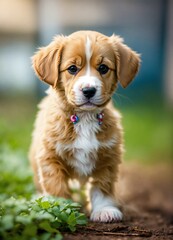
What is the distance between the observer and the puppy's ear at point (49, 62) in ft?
18.1

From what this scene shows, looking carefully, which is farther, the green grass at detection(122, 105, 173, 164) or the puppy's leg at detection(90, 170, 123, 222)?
the green grass at detection(122, 105, 173, 164)

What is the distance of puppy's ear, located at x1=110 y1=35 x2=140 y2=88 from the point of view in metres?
5.58

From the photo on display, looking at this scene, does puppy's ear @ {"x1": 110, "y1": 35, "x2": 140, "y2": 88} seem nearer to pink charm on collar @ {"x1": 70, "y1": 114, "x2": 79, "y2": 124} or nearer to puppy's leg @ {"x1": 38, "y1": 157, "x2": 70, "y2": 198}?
pink charm on collar @ {"x1": 70, "y1": 114, "x2": 79, "y2": 124}

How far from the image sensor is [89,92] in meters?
5.15

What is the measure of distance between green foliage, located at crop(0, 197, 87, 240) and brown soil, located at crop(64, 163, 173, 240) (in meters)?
0.11

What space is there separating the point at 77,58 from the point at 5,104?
31.6 ft

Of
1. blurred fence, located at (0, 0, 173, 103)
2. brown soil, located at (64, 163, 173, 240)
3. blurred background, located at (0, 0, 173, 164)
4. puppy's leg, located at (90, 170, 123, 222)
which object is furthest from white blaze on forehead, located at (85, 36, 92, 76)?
blurred fence, located at (0, 0, 173, 103)

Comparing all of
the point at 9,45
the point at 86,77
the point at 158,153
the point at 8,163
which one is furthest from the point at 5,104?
the point at 86,77

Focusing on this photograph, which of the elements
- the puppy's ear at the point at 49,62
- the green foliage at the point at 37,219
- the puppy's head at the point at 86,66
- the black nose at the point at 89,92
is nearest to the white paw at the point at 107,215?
the green foliage at the point at 37,219

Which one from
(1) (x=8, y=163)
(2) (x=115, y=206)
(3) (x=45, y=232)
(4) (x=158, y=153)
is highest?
(4) (x=158, y=153)

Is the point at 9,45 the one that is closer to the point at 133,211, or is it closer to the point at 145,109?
the point at 145,109

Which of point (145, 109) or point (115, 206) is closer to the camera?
point (115, 206)

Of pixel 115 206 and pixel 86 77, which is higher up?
pixel 86 77

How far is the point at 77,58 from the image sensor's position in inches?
210
